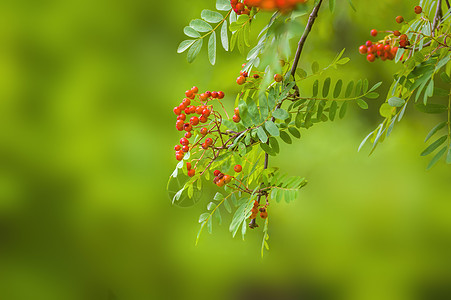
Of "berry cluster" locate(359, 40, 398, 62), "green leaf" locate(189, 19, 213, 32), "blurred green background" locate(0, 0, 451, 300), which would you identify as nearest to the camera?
"berry cluster" locate(359, 40, 398, 62)

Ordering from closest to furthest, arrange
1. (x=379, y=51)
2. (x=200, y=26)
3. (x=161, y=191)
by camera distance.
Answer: (x=379, y=51) < (x=200, y=26) < (x=161, y=191)

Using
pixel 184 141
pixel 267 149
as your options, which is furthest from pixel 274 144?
pixel 184 141

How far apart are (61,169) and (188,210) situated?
1.34ft

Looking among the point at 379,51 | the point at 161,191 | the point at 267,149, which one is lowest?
the point at 267,149

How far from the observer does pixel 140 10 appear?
5.20 ft

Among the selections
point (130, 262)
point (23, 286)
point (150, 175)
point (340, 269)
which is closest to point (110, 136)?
point (150, 175)

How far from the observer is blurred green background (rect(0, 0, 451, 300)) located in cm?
149

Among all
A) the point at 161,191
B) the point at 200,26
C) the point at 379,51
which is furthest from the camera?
the point at 161,191

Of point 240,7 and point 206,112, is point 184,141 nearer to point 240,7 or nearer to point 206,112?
point 206,112

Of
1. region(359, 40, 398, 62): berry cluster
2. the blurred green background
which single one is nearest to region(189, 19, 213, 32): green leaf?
region(359, 40, 398, 62): berry cluster

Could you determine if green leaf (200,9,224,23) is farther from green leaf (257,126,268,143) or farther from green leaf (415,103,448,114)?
green leaf (415,103,448,114)

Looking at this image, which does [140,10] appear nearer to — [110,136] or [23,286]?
[110,136]

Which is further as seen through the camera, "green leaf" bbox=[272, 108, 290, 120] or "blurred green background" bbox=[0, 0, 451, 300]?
"blurred green background" bbox=[0, 0, 451, 300]

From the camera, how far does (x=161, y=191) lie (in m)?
1.55
